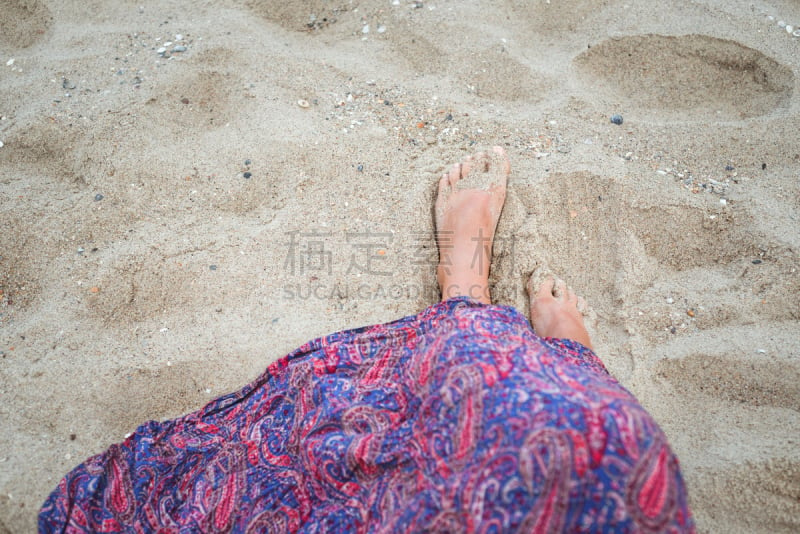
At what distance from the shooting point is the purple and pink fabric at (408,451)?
95 centimetres

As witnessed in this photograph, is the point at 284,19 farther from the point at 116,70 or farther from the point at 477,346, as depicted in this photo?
the point at 477,346

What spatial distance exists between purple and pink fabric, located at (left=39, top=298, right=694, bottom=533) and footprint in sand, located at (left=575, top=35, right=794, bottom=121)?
1.25 metres

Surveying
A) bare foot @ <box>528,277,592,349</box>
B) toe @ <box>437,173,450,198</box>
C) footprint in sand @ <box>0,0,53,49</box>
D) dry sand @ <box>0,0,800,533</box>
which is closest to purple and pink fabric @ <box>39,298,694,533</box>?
bare foot @ <box>528,277,592,349</box>

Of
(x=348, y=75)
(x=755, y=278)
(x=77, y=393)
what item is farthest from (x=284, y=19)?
(x=755, y=278)

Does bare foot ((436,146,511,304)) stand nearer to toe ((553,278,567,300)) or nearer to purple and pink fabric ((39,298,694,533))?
toe ((553,278,567,300))

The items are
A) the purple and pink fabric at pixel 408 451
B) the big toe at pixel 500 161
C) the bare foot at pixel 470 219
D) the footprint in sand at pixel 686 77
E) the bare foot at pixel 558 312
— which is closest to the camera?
the purple and pink fabric at pixel 408 451

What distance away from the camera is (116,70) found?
2.40 m

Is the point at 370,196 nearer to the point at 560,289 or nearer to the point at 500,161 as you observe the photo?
the point at 500,161

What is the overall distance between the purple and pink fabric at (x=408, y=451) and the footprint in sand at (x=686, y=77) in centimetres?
125

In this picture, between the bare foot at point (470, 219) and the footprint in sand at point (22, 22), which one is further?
the footprint in sand at point (22, 22)

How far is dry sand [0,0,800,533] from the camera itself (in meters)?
1.66

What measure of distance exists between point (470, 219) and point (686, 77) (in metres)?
1.19

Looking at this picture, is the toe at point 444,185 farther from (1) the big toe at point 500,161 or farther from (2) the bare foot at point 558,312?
(2) the bare foot at point 558,312

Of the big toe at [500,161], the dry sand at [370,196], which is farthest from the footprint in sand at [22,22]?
the big toe at [500,161]
